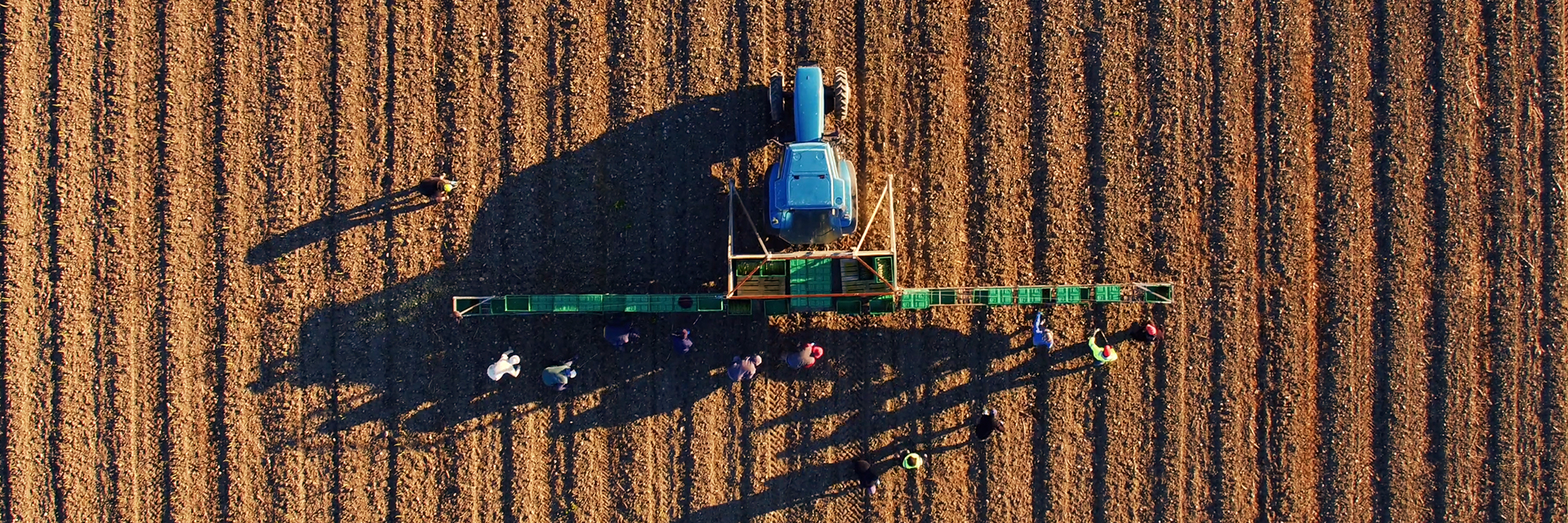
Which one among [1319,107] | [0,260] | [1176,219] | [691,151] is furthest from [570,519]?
[1319,107]

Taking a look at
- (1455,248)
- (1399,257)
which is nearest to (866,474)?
(1399,257)

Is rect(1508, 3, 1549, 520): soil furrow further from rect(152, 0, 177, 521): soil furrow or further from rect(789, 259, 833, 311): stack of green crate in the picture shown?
rect(152, 0, 177, 521): soil furrow

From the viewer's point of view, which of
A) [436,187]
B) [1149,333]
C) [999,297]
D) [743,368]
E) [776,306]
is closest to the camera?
[999,297]

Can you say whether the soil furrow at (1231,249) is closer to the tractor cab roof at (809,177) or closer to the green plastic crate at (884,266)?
the green plastic crate at (884,266)

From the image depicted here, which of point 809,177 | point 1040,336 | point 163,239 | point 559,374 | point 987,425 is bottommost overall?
point 987,425

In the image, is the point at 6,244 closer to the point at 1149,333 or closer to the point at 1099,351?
the point at 1099,351

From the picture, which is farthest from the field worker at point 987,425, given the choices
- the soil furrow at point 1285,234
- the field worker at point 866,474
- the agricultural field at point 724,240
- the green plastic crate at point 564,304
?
the green plastic crate at point 564,304

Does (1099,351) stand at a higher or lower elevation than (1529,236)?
lower
